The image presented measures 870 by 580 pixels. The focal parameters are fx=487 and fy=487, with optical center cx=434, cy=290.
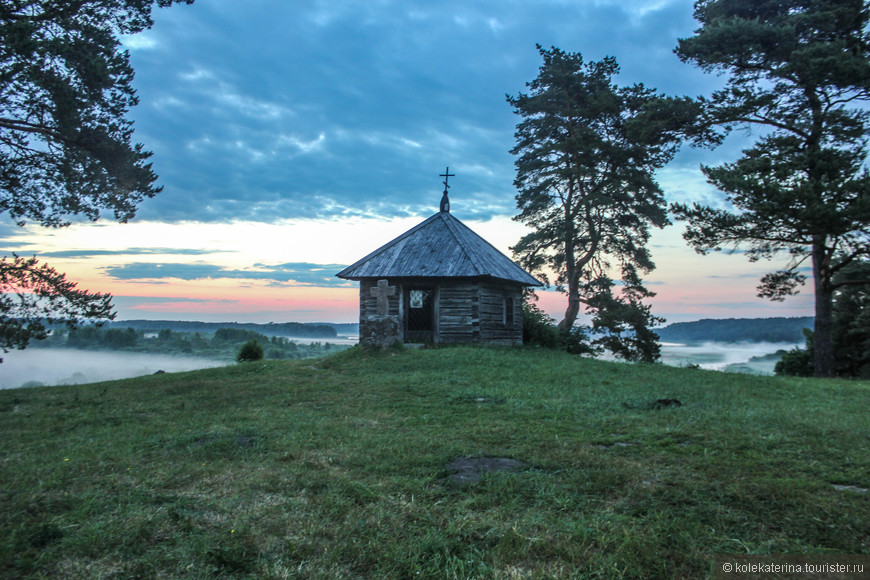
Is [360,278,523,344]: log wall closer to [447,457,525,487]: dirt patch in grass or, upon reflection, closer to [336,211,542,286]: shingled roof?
[336,211,542,286]: shingled roof

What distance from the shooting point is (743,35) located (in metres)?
17.8

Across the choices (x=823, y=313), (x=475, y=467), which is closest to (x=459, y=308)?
(x=823, y=313)

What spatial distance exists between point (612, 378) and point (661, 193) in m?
17.3

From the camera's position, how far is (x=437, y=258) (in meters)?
21.8

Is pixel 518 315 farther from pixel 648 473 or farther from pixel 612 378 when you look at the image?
pixel 648 473

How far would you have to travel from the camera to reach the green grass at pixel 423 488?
10.7ft

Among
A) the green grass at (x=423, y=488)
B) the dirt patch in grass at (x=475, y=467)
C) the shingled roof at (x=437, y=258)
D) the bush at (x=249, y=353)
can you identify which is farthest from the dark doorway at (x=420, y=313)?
the dirt patch in grass at (x=475, y=467)

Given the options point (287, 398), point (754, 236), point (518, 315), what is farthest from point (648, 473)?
point (518, 315)

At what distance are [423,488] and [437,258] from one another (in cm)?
1743

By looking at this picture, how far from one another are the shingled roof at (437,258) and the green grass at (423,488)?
1122 centimetres

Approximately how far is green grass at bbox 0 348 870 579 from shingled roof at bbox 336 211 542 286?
442 inches

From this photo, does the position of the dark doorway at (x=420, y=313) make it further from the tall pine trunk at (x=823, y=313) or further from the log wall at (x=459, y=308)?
the tall pine trunk at (x=823, y=313)

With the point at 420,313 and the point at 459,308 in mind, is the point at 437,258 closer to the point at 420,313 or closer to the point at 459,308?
the point at 459,308

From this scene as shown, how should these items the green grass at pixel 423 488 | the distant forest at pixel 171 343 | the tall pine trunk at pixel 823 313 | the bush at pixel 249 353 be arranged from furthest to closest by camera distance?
1. the distant forest at pixel 171 343
2. the bush at pixel 249 353
3. the tall pine trunk at pixel 823 313
4. the green grass at pixel 423 488
